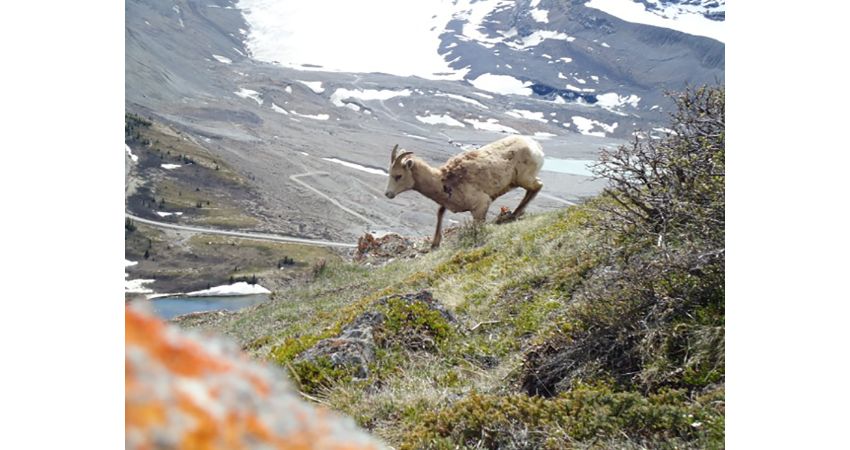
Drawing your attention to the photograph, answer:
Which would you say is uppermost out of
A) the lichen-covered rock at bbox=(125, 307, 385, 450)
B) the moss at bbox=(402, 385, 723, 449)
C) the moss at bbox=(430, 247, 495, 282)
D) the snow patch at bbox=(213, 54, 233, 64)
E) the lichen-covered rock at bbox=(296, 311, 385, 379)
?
the lichen-covered rock at bbox=(125, 307, 385, 450)

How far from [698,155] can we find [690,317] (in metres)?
0.76

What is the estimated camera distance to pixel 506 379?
3.09 meters

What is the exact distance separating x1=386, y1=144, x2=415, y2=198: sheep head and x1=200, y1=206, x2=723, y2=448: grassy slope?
4.87m

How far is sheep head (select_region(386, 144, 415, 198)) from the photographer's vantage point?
10.7 m

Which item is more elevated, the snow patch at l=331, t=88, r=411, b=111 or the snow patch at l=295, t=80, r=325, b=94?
the snow patch at l=331, t=88, r=411, b=111

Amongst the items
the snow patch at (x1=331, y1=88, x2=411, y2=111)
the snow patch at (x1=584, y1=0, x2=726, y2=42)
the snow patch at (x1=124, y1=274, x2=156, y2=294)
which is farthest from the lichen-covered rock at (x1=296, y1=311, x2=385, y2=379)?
the snow patch at (x1=331, y1=88, x2=411, y2=111)

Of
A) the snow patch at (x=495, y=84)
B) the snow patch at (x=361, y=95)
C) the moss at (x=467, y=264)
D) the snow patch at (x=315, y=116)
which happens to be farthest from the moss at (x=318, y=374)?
the snow patch at (x=315, y=116)

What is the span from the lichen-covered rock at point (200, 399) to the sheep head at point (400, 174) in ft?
33.0

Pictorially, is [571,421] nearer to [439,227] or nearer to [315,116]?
[439,227]

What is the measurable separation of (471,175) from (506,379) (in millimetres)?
7989

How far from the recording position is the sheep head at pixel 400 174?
10719 millimetres

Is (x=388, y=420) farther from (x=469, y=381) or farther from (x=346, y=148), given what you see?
(x=346, y=148)

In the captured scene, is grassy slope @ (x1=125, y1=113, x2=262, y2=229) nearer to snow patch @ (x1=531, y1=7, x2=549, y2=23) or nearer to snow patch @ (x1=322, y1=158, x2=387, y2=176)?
snow patch @ (x1=531, y1=7, x2=549, y2=23)

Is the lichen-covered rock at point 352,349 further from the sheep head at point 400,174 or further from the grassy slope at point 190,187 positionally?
the grassy slope at point 190,187
